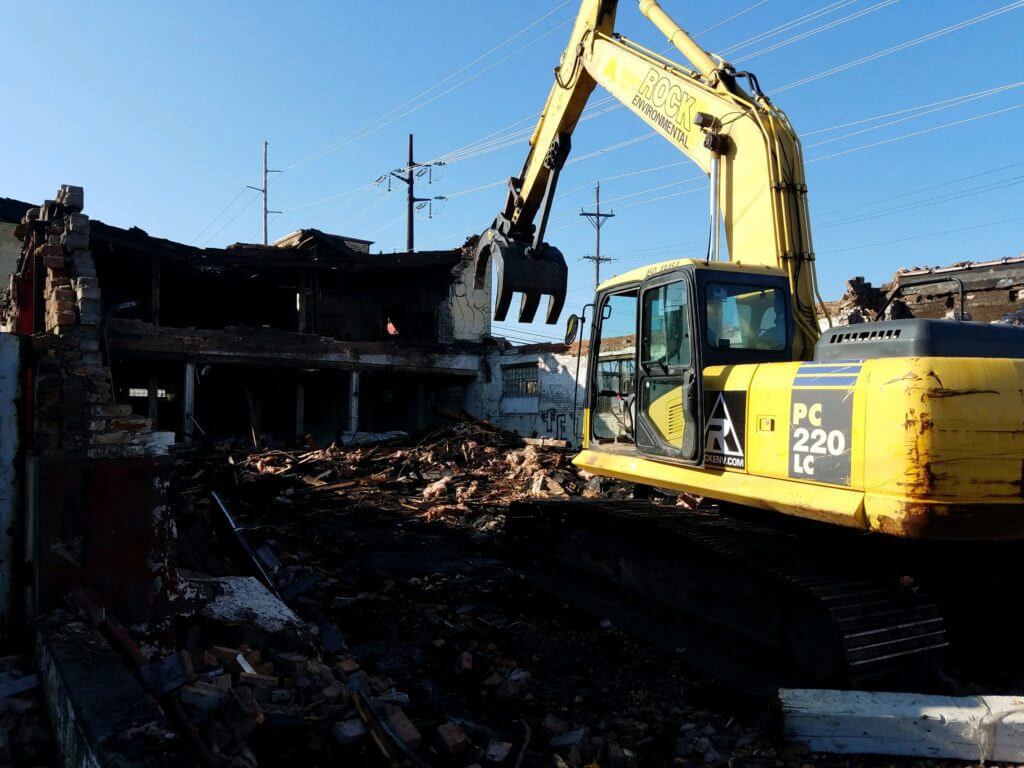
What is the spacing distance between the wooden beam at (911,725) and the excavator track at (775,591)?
22 cm

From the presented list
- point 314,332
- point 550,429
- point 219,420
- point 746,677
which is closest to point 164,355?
point 314,332

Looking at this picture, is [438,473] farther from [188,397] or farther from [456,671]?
[456,671]

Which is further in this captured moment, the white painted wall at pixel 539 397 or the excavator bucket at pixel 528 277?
the white painted wall at pixel 539 397

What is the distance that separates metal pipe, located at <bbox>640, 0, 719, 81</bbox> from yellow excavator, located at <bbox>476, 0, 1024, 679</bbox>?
3 centimetres

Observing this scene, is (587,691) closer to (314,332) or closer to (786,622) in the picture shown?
(786,622)

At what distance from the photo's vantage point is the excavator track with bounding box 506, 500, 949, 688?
4.30 meters

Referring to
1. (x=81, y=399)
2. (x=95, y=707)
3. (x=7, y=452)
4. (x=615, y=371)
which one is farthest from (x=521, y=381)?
(x=95, y=707)

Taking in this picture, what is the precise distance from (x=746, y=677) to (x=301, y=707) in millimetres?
2706

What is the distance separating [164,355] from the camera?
2014 cm

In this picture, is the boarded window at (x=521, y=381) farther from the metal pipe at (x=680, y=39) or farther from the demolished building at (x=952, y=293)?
the metal pipe at (x=680, y=39)

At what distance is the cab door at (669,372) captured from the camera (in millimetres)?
5410

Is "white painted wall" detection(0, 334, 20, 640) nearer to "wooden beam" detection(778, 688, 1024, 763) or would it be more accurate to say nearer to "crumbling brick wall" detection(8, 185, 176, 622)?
"crumbling brick wall" detection(8, 185, 176, 622)

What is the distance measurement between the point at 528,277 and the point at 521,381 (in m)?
16.7

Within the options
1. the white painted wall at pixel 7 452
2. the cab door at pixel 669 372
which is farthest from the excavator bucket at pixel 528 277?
the white painted wall at pixel 7 452
